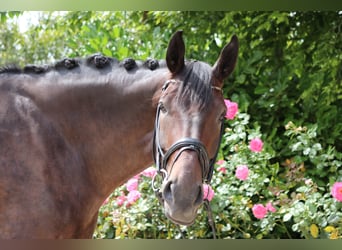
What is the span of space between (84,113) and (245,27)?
2.93 m

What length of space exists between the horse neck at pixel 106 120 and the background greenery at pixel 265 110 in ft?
4.95

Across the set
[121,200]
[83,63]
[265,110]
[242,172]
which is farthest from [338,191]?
[83,63]

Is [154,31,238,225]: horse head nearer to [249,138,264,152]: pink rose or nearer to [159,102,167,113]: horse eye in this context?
[159,102,167,113]: horse eye

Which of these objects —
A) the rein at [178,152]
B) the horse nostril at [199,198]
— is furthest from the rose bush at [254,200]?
the horse nostril at [199,198]

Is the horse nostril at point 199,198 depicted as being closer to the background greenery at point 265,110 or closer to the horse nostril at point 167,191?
the horse nostril at point 167,191

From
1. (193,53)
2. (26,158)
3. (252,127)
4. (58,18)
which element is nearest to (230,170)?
(252,127)

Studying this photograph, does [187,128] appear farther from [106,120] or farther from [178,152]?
[106,120]

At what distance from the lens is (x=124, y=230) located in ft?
11.8

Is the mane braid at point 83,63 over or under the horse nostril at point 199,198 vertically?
over

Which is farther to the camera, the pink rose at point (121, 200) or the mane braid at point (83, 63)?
the pink rose at point (121, 200)

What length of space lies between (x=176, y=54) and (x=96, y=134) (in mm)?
414

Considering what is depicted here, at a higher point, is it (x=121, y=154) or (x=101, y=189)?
(x=121, y=154)

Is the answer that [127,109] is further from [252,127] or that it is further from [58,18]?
[58,18]

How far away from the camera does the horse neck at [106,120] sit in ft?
6.73
